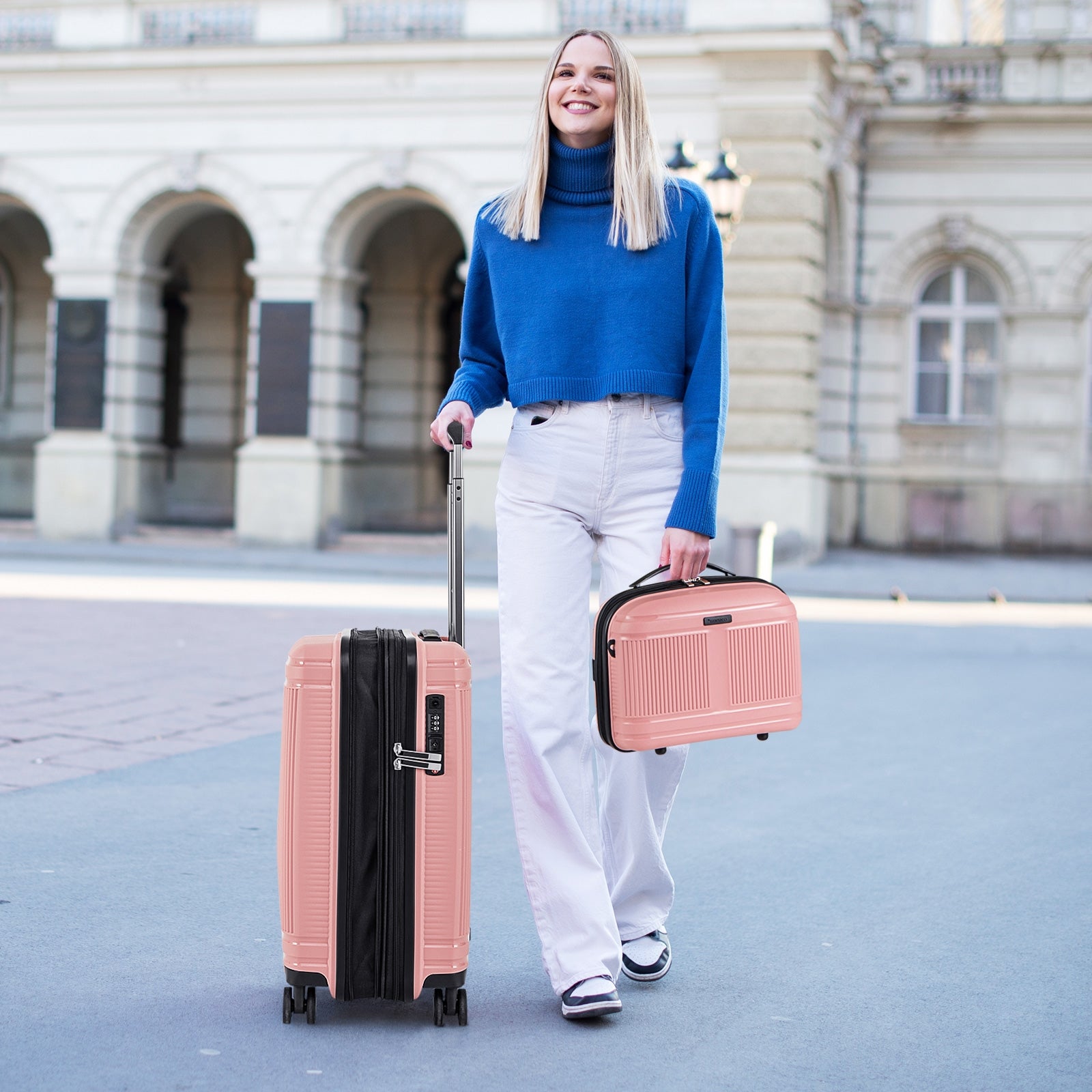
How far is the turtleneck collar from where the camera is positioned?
3.37m

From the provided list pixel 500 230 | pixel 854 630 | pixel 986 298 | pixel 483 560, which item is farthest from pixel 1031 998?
pixel 986 298

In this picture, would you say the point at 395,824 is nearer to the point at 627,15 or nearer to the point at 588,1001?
the point at 588,1001

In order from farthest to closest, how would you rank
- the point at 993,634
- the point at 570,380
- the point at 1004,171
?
the point at 1004,171, the point at 993,634, the point at 570,380

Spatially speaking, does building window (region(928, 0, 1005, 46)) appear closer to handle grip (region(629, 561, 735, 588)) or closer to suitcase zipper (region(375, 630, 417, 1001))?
handle grip (region(629, 561, 735, 588))

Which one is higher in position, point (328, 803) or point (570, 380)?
point (570, 380)

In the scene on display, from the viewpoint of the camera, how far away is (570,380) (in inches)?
131

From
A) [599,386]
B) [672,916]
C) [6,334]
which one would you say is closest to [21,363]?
[6,334]

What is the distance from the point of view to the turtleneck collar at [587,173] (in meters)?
3.37

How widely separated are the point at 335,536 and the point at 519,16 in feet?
22.3

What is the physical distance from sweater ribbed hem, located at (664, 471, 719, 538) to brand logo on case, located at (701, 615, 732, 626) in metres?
0.17

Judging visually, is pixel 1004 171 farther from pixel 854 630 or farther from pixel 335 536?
pixel 854 630

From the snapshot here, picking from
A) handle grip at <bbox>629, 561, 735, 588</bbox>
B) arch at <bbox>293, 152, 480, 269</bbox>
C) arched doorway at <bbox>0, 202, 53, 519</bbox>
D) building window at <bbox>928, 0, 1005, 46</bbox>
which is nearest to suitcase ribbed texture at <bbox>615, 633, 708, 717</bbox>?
handle grip at <bbox>629, 561, 735, 588</bbox>

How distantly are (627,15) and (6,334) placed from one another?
38.0ft

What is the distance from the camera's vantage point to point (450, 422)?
3277mm
